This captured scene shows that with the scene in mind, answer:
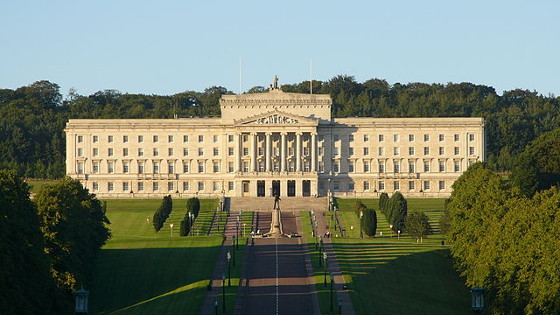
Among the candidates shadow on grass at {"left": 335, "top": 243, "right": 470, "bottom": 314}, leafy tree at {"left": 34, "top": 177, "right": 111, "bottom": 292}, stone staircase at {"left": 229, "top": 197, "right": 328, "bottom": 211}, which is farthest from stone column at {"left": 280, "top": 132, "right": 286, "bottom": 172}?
leafy tree at {"left": 34, "top": 177, "right": 111, "bottom": 292}

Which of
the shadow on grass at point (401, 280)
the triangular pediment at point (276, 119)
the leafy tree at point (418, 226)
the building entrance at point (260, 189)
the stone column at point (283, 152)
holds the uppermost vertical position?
the triangular pediment at point (276, 119)

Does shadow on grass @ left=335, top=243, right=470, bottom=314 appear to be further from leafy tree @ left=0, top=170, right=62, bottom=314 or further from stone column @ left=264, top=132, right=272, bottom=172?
stone column @ left=264, top=132, right=272, bottom=172

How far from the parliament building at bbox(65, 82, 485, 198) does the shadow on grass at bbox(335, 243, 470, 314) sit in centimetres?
5254

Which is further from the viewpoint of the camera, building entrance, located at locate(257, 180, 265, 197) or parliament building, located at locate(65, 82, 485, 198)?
parliament building, located at locate(65, 82, 485, 198)

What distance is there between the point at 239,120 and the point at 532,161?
36.9m

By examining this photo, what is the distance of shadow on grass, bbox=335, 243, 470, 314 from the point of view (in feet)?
289

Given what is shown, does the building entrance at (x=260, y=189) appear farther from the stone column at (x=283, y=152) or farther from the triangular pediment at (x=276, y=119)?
the triangular pediment at (x=276, y=119)

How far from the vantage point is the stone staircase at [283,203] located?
149000mm

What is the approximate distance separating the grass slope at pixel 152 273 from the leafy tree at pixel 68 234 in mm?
1962

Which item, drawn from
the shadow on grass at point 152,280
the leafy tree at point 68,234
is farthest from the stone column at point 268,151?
the leafy tree at point 68,234

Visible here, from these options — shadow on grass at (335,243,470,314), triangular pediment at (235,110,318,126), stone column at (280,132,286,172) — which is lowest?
shadow on grass at (335,243,470,314)

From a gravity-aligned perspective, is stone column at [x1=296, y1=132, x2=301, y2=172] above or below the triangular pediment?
below

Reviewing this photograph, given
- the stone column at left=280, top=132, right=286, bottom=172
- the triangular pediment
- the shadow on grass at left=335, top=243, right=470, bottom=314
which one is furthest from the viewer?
the stone column at left=280, top=132, right=286, bottom=172

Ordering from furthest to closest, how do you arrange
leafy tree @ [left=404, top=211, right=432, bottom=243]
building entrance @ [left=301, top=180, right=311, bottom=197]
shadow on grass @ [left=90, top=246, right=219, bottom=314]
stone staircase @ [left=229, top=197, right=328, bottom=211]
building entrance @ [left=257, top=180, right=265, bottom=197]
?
building entrance @ [left=301, top=180, right=311, bottom=197]
building entrance @ [left=257, top=180, right=265, bottom=197]
stone staircase @ [left=229, top=197, right=328, bottom=211]
leafy tree @ [left=404, top=211, right=432, bottom=243]
shadow on grass @ [left=90, top=246, right=219, bottom=314]
